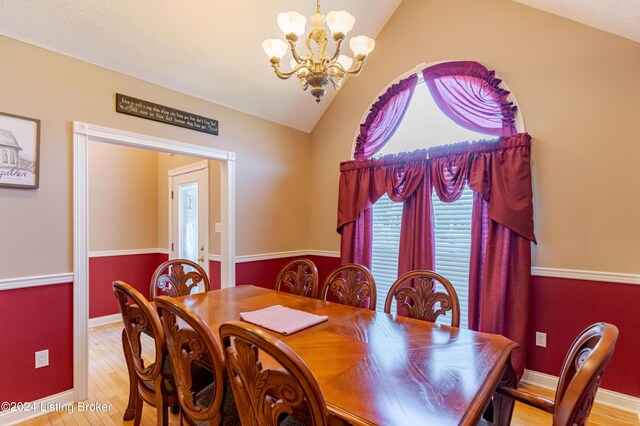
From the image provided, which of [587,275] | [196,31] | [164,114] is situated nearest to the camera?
[587,275]

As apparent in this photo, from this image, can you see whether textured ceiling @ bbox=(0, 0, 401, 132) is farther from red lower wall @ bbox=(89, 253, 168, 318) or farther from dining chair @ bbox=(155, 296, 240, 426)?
red lower wall @ bbox=(89, 253, 168, 318)

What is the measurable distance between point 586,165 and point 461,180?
85 centimetres

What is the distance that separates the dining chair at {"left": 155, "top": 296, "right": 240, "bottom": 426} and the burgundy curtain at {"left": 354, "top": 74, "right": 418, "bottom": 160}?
8.80ft

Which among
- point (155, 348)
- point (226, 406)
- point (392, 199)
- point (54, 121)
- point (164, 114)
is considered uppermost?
point (164, 114)

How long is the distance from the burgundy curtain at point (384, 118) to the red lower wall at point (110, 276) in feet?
10.8

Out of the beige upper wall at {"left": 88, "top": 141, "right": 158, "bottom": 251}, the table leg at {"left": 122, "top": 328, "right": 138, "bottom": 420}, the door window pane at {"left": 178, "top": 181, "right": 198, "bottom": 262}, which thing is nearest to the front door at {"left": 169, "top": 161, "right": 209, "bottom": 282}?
the door window pane at {"left": 178, "top": 181, "right": 198, "bottom": 262}

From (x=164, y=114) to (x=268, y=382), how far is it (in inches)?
103

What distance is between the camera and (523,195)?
2.38 m

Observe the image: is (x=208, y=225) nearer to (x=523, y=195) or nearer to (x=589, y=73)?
(x=523, y=195)

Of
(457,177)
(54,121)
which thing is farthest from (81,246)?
(457,177)

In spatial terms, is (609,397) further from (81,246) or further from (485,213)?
(81,246)

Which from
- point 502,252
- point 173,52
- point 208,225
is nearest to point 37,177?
point 173,52

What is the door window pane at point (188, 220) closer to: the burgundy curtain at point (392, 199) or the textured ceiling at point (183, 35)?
the textured ceiling at point (183, 35)

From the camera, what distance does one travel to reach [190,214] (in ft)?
13.3
